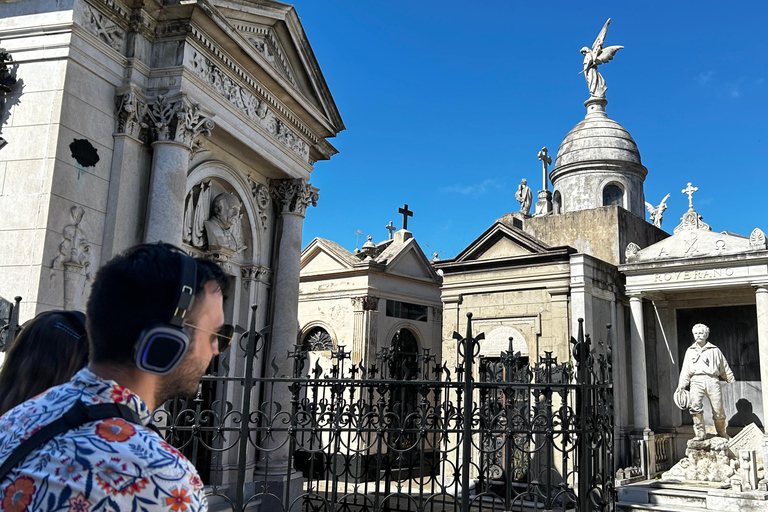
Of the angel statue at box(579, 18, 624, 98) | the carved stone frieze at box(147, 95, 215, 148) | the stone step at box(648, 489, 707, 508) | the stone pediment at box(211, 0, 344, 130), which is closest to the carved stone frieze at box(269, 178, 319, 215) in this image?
the stone pediment at box(211, 0, 344, 130)

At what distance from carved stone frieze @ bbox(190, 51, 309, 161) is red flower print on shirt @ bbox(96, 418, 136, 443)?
24.5ft

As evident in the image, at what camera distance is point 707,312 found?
16266 millimetres

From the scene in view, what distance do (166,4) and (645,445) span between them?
13.1 meters

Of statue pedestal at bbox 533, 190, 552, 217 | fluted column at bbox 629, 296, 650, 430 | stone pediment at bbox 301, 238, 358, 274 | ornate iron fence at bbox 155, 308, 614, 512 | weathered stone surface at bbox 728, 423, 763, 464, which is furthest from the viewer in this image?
statue pedestal at bbox 533, 190, 552, 217

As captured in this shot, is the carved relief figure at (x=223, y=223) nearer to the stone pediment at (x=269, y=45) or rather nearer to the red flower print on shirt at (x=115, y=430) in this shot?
the stone pediment at (x=269, y=45)

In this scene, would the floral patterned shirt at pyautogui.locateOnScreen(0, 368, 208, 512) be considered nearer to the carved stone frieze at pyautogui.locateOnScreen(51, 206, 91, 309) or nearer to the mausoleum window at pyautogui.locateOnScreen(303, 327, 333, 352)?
the carved stone frieze at pyautogui.locateOnScreen(51, 206, 91, 309)

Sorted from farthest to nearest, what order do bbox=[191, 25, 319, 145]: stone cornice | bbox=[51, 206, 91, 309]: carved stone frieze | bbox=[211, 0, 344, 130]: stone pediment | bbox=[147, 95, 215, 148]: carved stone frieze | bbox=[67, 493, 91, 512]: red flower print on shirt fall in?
1. bbox=[211, 0, 344, 130]: stone pediment
2. bbox=[191, 25, 319, 145]: stone cornice
3. bbox=[147, 95, 215, 148]: carved stone frieze
4. bbox=[51, 206, 91, 309]: carved stone frieze
5. bbox=[67, 493, 91, 512]: red flower print on shirt

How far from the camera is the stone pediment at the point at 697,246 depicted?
13.9m

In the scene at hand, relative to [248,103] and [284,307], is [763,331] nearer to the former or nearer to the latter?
[284,307]

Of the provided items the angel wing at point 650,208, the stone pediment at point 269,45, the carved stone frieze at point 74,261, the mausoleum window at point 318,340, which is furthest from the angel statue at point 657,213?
the carved stone frieze at point 74,261

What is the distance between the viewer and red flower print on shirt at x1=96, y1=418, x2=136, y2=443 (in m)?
1.24

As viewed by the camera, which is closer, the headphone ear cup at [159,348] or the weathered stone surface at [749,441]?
the headphone ear cup at [159,348]

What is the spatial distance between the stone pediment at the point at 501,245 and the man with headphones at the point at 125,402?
14.5 meters

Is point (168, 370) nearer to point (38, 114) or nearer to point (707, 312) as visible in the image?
point (38, 114)
